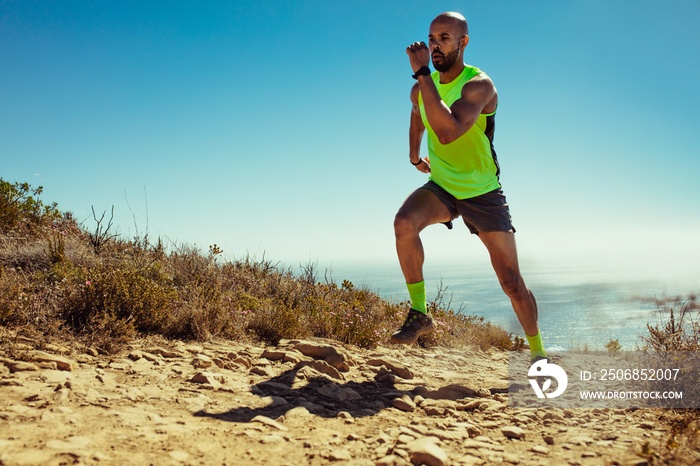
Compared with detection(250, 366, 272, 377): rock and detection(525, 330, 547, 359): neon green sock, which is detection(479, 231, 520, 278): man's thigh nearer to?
detection(525, 330, 547, 359): neon green sock

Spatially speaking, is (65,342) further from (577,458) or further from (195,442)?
(577,458)

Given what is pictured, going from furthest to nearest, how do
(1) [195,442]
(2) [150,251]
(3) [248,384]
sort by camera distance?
1. (2) [150,251]
2. (3) [248,384]
3. (1) [195,442]

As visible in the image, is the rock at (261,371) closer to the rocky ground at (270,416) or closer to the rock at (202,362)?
the rocky ground at (270,416)

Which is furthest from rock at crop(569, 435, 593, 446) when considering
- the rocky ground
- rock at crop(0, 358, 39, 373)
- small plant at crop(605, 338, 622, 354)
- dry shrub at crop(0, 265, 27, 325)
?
small plant at crop(605, 338, 622, 354)

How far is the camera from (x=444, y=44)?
3.42m

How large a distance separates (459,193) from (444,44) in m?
1.18

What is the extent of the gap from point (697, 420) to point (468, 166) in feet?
7.16

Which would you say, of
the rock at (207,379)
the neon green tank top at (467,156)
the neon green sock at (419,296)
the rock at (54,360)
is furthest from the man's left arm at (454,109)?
the rock at (54,360)

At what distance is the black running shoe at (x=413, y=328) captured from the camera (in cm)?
336

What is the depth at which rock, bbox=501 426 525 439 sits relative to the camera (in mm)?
2322

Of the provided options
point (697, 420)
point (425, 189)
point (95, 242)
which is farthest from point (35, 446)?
point (95, 242)

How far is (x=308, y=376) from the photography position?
3.22m
